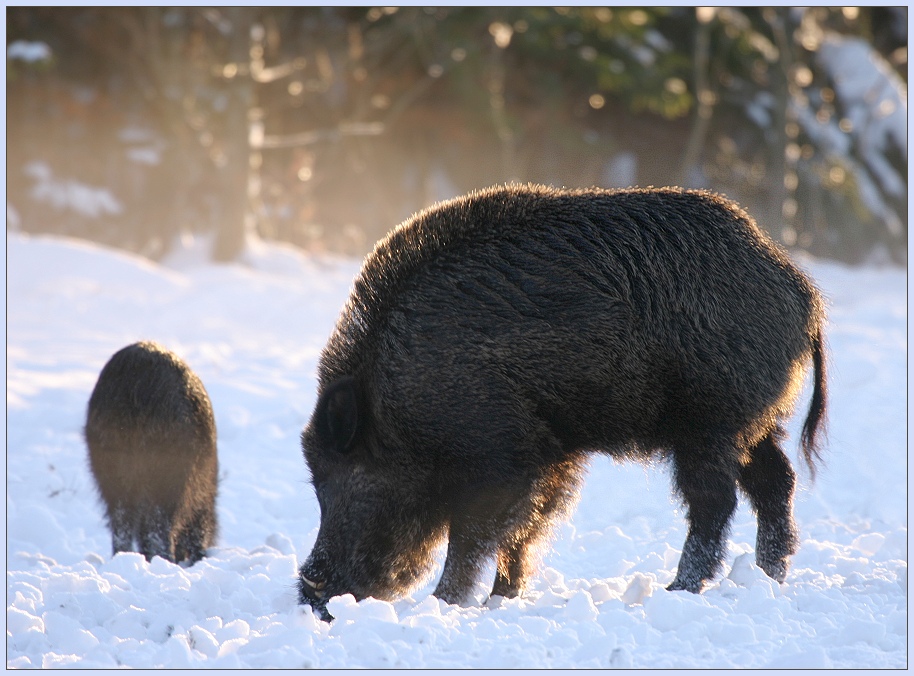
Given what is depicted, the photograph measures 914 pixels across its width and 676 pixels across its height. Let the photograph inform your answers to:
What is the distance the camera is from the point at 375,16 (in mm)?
18125

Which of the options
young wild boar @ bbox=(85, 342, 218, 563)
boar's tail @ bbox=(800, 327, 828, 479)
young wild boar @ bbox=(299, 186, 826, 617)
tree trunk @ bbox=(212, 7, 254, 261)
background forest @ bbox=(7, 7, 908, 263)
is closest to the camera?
young wild boar @ bbox=(299, 186, 826, 617)

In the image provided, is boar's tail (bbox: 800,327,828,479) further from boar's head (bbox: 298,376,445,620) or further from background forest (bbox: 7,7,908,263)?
background forest (bbox: 7,7,908,263)

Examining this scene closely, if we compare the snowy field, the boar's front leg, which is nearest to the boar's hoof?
the snowy field

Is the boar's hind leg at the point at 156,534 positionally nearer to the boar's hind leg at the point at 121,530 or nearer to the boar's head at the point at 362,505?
the boar's hind leg at the point at 121,530

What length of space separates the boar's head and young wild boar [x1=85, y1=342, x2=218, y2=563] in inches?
49.4

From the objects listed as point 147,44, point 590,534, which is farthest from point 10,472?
point 147,44

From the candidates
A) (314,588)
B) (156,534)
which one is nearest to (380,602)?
(314,588)

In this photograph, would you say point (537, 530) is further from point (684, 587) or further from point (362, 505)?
point (362, 505)

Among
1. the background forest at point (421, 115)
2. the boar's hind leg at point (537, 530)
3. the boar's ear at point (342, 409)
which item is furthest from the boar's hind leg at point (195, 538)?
the background forest at point (421, 115)

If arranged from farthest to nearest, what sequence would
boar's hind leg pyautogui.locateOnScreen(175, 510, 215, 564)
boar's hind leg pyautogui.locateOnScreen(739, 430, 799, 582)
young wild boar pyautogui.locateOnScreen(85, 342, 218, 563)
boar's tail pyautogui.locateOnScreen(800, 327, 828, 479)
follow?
boar's hind leg pyautogui.locateOnScreen(175, 510, 215, 564)
young wild boar pyautogui.locateOnScreen(85, 342, 218, 563)
boar's tail pyautogui.locateOnScreen(800, 327, 828, 479)
boar's hind leg pyautogui.locateOnScreen(739, 430, 799, 582)

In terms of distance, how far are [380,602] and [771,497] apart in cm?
197

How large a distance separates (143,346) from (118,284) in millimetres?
8661

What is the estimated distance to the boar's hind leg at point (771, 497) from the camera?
447 cm

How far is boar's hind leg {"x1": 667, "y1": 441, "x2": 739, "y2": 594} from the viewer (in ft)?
13.7
